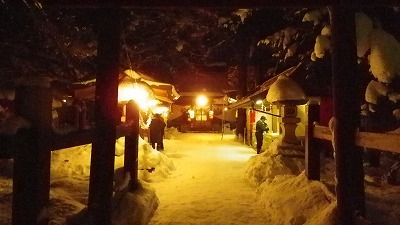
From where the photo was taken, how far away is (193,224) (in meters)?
7.21

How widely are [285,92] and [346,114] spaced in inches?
253

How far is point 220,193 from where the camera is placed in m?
10.0

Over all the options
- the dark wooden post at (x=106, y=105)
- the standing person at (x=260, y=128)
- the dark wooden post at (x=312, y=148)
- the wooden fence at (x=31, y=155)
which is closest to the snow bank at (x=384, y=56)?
the dark wooden post at (x=312, y=148)

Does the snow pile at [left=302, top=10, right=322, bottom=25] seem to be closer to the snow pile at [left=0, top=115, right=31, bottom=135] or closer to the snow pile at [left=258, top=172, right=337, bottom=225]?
the snow pile at [left=258, top=172, right=337, bottom=225]

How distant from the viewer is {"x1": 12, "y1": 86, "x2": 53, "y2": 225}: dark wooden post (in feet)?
10.5

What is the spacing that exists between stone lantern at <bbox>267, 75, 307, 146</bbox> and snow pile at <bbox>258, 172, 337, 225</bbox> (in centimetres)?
351

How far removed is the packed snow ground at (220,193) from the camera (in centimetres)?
607

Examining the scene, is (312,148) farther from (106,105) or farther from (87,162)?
(87,162)

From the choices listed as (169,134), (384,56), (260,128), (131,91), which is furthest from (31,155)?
(169,134)

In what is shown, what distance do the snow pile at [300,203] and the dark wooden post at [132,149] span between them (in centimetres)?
304

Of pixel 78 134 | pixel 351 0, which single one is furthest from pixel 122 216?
pixel 351 0

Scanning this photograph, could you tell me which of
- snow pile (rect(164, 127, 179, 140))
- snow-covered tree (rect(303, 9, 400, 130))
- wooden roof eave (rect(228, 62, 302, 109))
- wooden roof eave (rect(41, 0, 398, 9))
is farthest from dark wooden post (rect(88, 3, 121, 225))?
snow pile (rect(164, 127, 179, 140))

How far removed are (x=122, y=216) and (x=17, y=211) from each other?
341cm

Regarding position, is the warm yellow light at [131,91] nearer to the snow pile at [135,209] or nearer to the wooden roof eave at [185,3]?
the snow pile at [135,209]
